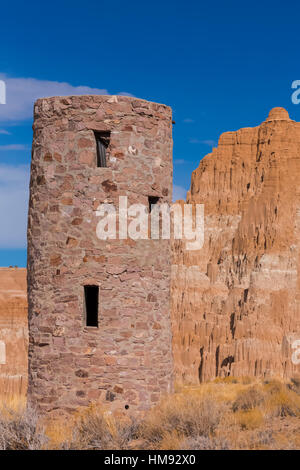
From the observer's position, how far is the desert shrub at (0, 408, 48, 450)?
9.66 m

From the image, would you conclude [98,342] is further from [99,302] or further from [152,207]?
[152,207]

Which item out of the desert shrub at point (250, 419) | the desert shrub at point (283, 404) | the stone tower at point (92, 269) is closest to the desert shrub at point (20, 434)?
the stone tower at point (92, 269)

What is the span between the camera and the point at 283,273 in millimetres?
57688

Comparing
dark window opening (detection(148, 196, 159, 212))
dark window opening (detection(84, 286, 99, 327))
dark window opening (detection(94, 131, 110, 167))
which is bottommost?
dark window opening (detection(84, 286, 99, 327))

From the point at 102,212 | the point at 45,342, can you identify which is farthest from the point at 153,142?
the point at 45,342

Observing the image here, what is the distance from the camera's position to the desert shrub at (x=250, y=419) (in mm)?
10477

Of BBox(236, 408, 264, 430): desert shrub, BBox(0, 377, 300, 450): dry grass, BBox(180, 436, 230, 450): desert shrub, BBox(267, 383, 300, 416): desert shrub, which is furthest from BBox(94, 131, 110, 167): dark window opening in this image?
BBox(267, 383, 300, 416): desert shrub

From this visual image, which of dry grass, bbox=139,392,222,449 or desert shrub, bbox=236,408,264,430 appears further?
desert shrub, bbox=236,408,264,430

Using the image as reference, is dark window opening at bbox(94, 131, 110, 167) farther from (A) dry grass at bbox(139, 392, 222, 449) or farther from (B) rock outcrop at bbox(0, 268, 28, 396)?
(B) rock outcrop at bbox(0, 268, 28, 396)

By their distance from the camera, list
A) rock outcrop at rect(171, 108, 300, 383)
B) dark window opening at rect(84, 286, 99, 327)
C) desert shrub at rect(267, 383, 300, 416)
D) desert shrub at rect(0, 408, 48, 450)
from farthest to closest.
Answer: rock outcrop at rect(171, 108, 300, 383) → dark window opening at rect(84, 286, 99, 327) → desert shrub at rect(267, 383, 300, 416) → desert shrub at rect(0, 408, 48, 450)

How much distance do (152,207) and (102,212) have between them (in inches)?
46.0

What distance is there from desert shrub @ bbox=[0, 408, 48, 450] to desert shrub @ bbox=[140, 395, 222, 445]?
1762mm

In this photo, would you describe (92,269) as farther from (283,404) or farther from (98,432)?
(283,404)
